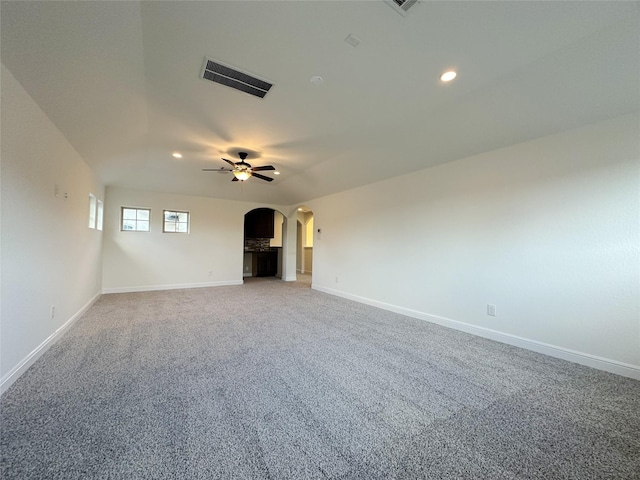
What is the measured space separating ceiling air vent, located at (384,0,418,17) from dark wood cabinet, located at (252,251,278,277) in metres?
8.15

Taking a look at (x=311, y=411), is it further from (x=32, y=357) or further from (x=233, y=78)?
(x=233, y=78)

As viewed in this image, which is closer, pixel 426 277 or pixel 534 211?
pixel 534 211

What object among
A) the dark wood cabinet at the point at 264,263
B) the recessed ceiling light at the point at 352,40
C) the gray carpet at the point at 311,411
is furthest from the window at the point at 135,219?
the recessed ceiling light at the point at 352,40

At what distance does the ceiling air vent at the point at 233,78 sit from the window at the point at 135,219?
203 inches

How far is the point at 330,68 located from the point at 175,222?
5.97 meters

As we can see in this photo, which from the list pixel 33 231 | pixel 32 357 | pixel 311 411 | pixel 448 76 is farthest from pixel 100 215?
pixel 448 76

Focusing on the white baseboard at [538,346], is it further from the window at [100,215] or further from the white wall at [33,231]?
the window at [100,215]

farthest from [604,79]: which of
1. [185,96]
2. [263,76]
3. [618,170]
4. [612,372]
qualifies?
[185,96]

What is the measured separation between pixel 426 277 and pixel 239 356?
2991mm

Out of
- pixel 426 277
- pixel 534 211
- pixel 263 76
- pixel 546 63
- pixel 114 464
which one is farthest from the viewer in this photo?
pixel 426 277

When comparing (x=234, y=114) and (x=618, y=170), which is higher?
(x=234, y=114)

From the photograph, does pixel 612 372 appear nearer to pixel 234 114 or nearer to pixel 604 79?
pixel 604 79

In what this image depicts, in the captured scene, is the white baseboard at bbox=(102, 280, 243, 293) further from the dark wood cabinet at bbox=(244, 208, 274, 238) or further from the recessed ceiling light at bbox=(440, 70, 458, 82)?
the recessed ceiling light at bbox=(440, 70, 458, 82)

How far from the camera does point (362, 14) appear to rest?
1678mm
